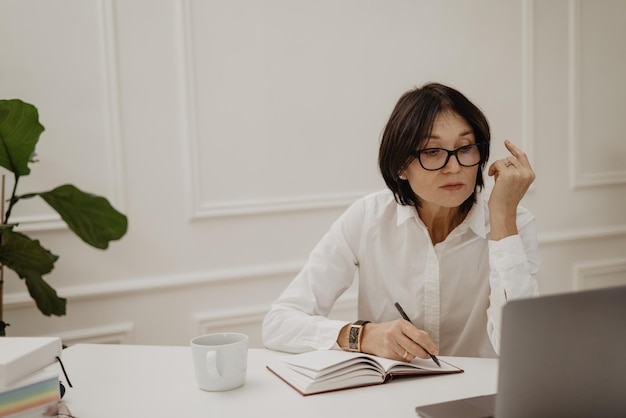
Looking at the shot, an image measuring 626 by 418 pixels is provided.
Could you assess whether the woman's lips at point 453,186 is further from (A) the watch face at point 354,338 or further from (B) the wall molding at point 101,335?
(B) the wall molding at point 101,335

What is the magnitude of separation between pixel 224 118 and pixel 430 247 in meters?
1.15

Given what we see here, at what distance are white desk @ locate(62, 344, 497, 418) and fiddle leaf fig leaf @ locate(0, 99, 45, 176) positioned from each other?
0.76m

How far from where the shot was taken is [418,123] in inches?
61.0

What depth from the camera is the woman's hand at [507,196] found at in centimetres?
152

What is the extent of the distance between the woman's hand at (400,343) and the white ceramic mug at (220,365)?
0.98 feet

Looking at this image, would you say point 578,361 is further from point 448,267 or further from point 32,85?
point 32,85

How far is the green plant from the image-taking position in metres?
1.85

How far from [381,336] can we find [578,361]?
0.55 meters

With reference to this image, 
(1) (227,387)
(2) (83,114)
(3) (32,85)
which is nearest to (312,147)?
(2) (83,114)

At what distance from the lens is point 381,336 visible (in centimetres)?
134

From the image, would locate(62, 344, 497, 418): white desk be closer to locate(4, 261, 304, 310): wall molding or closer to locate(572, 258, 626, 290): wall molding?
locate(4, 261, 304, 310): wall molding

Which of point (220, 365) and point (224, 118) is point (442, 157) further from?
point (224, 118)

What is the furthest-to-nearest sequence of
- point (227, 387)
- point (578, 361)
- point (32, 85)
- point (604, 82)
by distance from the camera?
point (604, 82) → point (32, 85) → point (227, 387) → point (578, 361)

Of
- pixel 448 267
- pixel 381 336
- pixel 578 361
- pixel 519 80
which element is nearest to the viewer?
pixel 578 361
